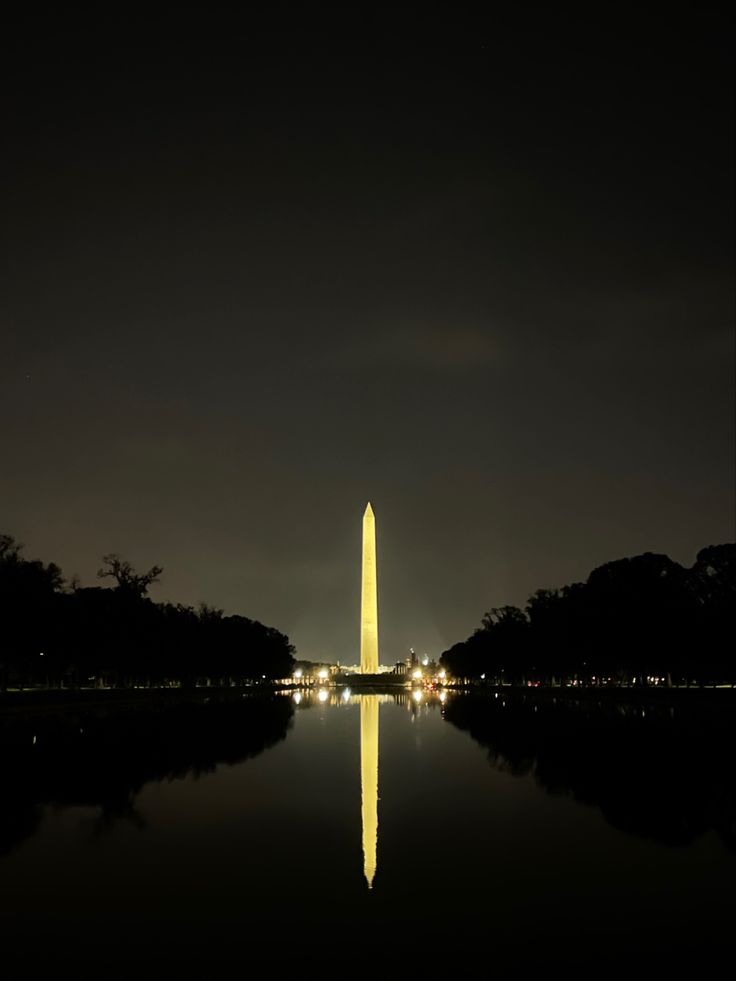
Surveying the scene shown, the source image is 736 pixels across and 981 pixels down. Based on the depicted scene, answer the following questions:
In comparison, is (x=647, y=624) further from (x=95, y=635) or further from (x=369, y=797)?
(x=369, y=797)

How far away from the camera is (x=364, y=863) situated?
487 inches

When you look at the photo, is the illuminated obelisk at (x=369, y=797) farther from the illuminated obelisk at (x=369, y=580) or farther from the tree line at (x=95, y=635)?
the illuminated obelisk at (x=369, y=580)

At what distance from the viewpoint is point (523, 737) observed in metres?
33.6

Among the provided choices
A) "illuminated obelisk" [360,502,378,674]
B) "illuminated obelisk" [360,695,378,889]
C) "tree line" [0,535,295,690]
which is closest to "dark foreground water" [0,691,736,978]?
"illuminated obelisk" [360,695,378,889]

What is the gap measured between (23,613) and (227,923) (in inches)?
1971

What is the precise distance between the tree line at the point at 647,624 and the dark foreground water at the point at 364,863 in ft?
133

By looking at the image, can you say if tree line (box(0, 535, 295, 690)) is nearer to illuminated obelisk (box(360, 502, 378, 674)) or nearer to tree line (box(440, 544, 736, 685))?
illuminated obelisk (box(360, 502, 378, 674))

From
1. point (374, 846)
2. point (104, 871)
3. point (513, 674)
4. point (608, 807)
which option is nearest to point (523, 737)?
point (608, 807)

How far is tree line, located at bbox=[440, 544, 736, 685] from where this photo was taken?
65.2 m

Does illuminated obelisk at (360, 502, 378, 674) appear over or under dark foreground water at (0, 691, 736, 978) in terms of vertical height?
over

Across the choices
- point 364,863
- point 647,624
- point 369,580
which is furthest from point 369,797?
point 369,580

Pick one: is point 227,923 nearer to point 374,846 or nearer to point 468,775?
point 374,846

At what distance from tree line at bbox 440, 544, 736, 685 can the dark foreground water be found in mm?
40631

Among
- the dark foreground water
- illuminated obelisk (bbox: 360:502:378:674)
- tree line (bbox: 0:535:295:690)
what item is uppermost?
illuminated obelisk (bbox: 360:502:378:674)
